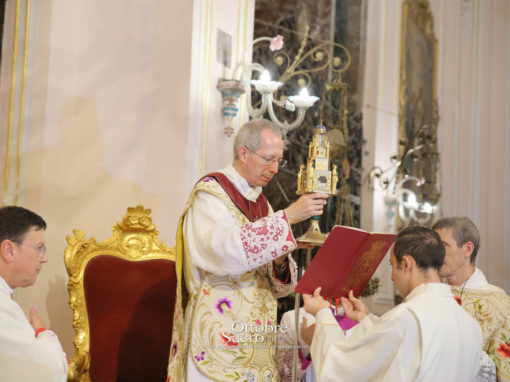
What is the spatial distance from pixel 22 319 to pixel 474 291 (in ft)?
8.26

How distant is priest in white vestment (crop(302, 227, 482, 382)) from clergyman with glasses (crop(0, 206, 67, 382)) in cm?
113

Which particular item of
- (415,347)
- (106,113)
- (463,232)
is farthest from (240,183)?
(106,113)

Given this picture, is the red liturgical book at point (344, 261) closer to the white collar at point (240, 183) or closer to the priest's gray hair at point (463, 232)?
the white collar at point (240, 183)

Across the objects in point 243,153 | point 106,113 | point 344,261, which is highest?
point 106,113

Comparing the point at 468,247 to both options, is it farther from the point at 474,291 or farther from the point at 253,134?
the point at 253,134

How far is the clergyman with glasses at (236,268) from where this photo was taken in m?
3.14

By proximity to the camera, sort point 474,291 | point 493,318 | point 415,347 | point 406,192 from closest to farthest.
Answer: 1. point 415,347
2. point 493,318
3. point 474,291
4. point 406,192

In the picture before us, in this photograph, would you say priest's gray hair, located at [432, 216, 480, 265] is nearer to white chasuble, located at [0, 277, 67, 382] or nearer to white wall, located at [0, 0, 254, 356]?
white wall, located at [0, 0, 254, 356]

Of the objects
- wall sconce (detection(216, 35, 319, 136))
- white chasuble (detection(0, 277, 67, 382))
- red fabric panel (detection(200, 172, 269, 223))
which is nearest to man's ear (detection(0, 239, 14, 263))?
white chasuble (detection(0, 277, 67, 382))

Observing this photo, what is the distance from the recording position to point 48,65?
15.1 feet

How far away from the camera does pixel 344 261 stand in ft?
10.3

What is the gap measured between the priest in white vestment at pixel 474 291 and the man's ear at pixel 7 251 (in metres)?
2.35

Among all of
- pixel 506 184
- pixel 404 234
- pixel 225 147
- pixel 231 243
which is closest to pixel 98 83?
pixel 225 147

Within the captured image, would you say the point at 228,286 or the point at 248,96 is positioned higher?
the point at 248,96
